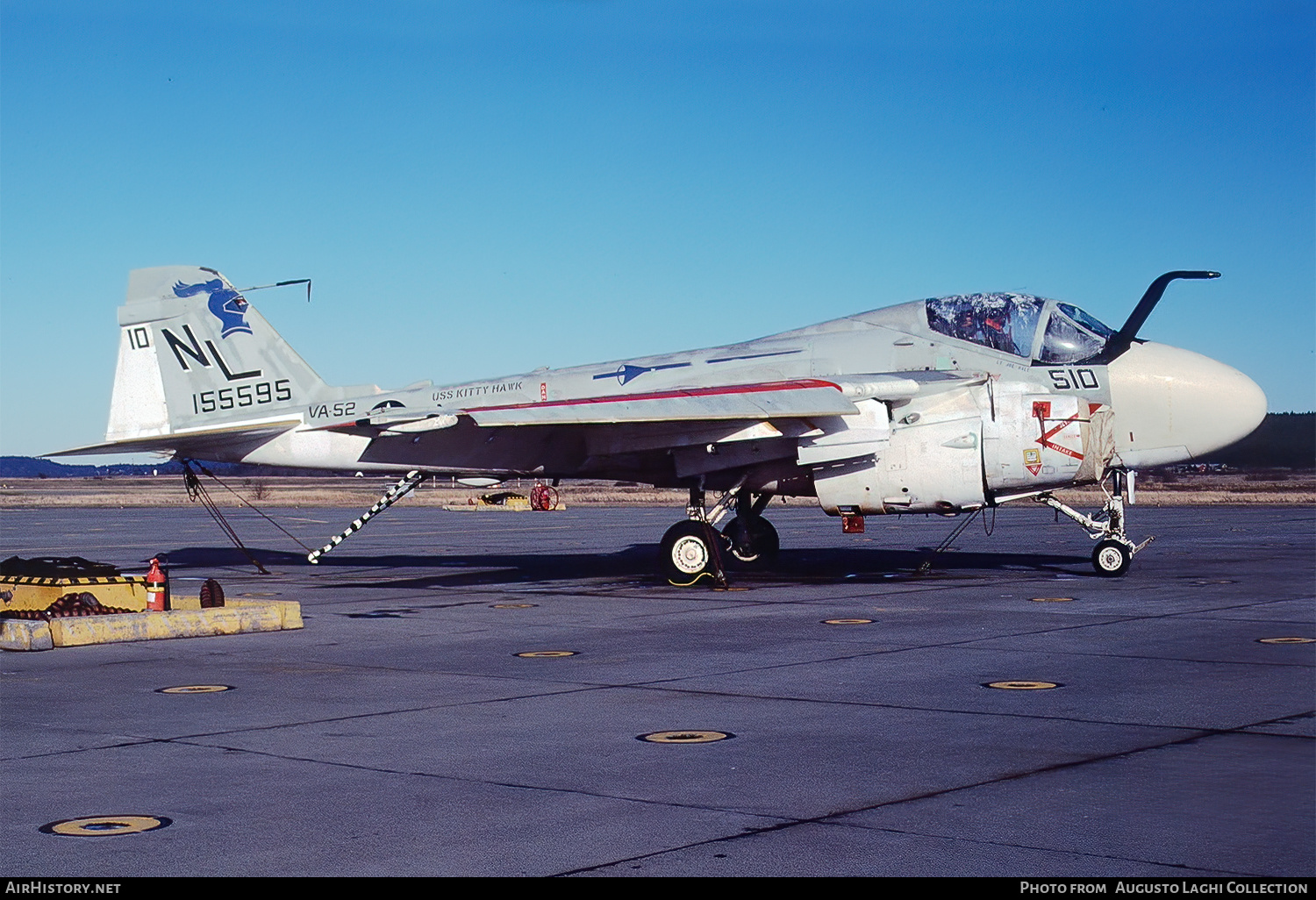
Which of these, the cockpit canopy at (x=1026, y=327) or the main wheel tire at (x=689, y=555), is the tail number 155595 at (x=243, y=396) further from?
the cockpit canopy at (x=1026, y=327)

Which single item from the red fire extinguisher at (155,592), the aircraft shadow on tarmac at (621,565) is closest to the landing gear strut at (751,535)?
the aircraft shadow on tarmac at (621,565)

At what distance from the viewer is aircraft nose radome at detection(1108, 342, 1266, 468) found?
17.3 metres

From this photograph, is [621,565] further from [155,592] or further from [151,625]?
[151,625]

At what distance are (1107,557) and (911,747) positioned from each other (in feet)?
38.4

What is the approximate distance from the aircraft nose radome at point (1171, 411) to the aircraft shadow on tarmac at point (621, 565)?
2.28m

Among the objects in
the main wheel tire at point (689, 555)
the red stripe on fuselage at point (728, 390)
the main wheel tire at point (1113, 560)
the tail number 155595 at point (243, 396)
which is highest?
the tail number 155595 at point (243, 396)

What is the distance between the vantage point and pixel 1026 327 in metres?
17.6

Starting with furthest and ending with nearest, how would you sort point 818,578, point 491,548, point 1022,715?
point 491,548, point 818,578, point 1022,715

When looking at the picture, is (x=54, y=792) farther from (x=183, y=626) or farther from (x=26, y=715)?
(x=183, y=626)

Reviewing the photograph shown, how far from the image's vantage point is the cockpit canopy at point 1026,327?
57.3 feet

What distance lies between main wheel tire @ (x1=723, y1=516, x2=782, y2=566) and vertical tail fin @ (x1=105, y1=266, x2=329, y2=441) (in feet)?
21.8

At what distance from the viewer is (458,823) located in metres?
5.78

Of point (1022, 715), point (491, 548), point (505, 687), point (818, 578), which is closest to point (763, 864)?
point (1022, 715)

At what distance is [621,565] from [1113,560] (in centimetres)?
801
